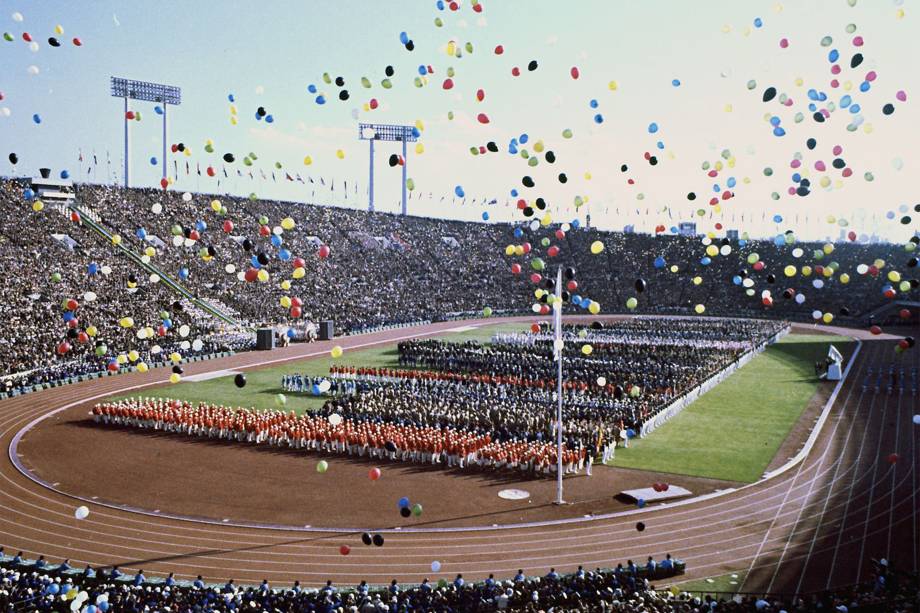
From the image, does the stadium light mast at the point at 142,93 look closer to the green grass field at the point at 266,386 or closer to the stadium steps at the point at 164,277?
the stadium steps at the point at 164,277

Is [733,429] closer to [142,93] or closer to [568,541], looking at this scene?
[568,541]

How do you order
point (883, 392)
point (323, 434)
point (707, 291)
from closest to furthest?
1. point (323, 434)
2. point (883, 392)
3. point (707, 291)

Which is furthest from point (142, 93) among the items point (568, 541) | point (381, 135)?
point (568, 541)

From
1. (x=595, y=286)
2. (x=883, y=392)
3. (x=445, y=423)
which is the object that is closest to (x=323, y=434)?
(x=445, y=423)

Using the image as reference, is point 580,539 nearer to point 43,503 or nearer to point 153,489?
point 153,489

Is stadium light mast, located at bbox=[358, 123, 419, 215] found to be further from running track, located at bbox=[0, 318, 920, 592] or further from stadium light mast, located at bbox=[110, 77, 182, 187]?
running track, located at bbox=[0, 318, 920, 592]

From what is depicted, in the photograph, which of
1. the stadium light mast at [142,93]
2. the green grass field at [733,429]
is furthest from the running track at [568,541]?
the stadium light mast at [142,93]
